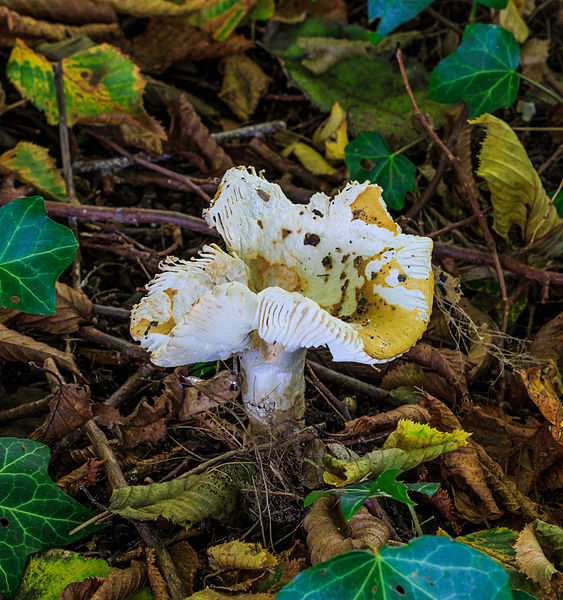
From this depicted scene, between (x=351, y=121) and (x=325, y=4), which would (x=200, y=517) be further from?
(x=325, y=4)

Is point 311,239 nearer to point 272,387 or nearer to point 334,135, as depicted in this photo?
point 272,387

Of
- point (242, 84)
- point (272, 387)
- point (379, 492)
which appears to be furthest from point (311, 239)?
point (242, 84)

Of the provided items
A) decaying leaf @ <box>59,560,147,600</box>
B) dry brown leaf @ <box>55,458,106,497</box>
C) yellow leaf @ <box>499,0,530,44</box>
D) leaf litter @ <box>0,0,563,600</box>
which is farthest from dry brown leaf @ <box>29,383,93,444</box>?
yellow leaf @ <box>499,0,530,44</box>

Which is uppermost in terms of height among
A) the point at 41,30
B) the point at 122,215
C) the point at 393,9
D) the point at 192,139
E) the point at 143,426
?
the point at 393,9

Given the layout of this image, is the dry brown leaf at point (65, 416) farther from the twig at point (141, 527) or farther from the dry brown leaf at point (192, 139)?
the dry brown leaf at point (192, 139)

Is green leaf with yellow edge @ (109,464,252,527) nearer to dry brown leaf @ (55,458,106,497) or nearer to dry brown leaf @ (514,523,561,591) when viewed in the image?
dry brown leaf @ (55,458,106,497)

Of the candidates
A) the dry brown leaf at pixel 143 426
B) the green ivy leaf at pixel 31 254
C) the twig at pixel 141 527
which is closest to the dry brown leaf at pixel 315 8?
the green ivy leaf at pixel 31 254
